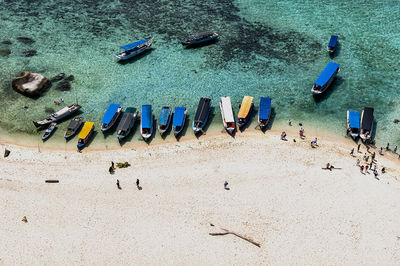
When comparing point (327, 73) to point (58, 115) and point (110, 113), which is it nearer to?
point (110, 113)

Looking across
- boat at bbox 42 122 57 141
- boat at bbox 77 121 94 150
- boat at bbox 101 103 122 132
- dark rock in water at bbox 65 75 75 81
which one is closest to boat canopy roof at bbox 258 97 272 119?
boat at bbox 101 103 122 132

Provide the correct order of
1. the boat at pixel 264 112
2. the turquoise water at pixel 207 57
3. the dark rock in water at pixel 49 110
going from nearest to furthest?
the boat at pixel 264 112 < the dark rock in water at pixel 49 110 < the turquoise water at pixel 207 57

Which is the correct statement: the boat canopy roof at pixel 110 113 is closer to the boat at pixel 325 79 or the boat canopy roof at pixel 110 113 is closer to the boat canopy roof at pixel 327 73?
the boat at pixel 325 79

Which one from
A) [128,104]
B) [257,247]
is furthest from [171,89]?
[257,247]

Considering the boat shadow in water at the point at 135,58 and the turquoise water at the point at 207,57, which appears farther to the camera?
the boat shadow in water at the point at 135,58

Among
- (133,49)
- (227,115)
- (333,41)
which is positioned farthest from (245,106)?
(333,41)

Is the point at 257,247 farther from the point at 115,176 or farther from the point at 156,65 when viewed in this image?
the point at 156,65

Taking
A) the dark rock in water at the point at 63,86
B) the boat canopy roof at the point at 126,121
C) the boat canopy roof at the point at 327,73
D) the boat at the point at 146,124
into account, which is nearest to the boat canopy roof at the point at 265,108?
the boat canopy roof at the point at 327,73
